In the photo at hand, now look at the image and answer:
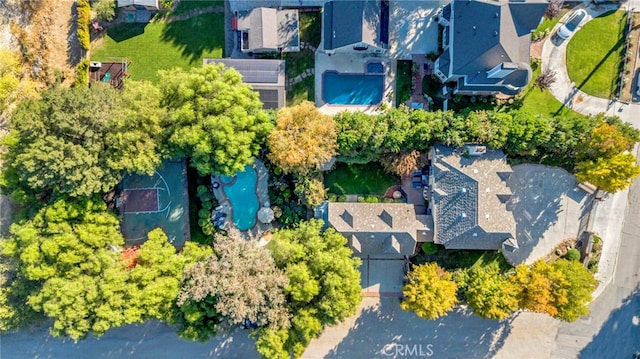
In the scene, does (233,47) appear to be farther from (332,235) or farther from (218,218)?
(332,235)

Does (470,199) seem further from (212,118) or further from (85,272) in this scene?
(85,272)

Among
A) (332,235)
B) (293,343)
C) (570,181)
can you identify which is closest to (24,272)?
(293,343)

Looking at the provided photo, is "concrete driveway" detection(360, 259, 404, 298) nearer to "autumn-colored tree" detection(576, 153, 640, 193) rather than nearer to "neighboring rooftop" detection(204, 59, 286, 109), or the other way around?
"neighboring rooftop" detection(204, 59, 286, 109)

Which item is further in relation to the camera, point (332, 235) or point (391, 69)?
point (391, 69)

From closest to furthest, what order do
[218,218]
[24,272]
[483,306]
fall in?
[24,272], [483,306], [218,218]

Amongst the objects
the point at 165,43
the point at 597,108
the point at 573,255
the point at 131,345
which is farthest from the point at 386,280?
the point at 165,43

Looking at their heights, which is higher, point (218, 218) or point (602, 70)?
point (602, 70)
